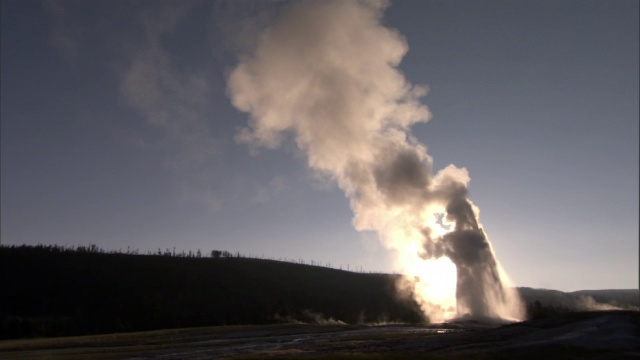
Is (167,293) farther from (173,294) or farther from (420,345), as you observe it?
(420,345)

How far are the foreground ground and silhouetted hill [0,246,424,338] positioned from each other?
42959 mm

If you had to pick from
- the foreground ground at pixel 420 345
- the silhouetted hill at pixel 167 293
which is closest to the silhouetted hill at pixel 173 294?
the silhouetted hill at pixel 167 293

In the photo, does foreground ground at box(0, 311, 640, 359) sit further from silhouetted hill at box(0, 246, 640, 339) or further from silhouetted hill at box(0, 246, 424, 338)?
silhouetted hill at box(0, 246, 424, 338)

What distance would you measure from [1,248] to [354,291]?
9251 cm

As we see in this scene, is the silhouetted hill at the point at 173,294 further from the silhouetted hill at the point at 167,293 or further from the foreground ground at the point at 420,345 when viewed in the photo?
the foreground ground at the point at 420,345

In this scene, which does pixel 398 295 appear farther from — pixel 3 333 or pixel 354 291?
pixel 3 333

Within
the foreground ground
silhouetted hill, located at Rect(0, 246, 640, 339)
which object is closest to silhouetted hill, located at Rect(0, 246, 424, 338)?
silhouetted hill, located at Rect(0, 246, 640, 339)

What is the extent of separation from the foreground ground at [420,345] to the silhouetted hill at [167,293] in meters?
43.0

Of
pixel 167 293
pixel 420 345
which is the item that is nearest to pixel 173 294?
pixel 167 293

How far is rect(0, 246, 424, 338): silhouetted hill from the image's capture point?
108m

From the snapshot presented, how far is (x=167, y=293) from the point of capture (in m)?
136

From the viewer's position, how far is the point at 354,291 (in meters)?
161

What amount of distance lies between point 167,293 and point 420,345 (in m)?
101

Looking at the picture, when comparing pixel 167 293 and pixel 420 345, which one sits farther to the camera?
pixel 167 293
